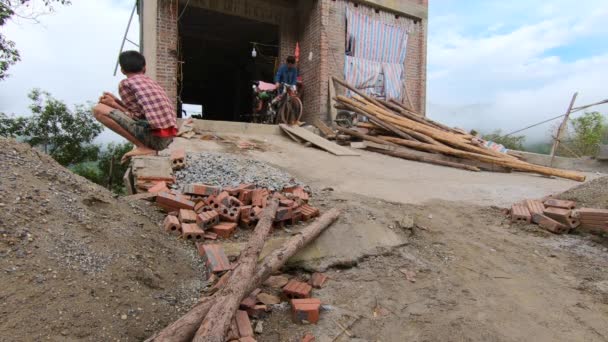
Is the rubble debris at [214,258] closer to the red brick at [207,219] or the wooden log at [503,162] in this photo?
the red brick at [207,219]

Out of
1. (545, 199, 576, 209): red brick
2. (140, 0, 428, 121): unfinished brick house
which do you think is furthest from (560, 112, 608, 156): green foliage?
(545, 199, 576, 209): red brick

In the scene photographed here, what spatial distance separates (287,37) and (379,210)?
7766mm

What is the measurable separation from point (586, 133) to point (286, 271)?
2253cm

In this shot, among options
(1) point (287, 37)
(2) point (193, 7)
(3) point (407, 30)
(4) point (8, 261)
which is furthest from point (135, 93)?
(3) point (407, 30)

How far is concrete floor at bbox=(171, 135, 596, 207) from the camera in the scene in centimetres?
441

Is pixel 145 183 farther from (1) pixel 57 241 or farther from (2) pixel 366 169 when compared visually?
(2) pixel 366 169

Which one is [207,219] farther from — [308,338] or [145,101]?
[145,101]

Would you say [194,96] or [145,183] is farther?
[194,96]

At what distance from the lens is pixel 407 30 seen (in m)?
10.5

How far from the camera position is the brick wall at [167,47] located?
27.3 ft

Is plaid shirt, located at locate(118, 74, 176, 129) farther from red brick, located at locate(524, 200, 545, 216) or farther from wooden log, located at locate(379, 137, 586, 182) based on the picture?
wooden log, located at locate(379, 137, 586, 182)

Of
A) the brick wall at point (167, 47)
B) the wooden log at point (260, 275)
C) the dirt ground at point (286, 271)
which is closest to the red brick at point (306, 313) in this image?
the dirt ground at point (286, 271)

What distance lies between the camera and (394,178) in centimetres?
536

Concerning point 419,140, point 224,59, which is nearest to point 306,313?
point 419,140
